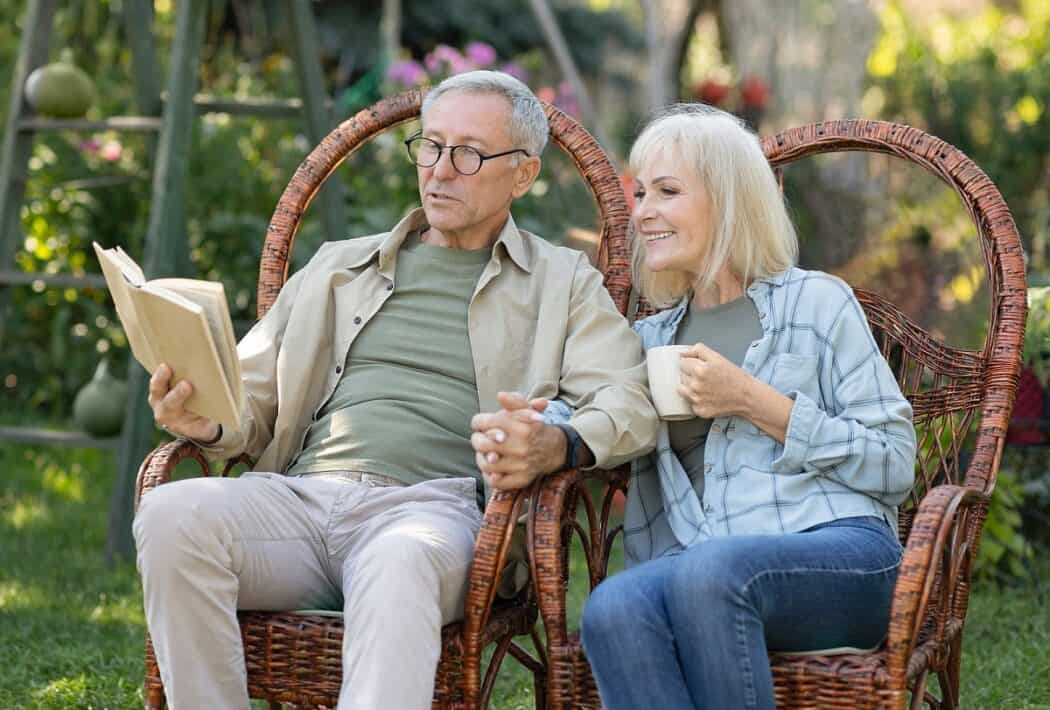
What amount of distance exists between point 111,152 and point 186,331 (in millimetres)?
3682

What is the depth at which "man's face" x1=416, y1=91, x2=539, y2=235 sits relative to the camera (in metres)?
2.62

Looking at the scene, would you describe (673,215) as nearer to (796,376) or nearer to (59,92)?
(796,376)

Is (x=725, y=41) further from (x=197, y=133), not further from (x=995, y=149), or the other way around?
(x=197, y=133)

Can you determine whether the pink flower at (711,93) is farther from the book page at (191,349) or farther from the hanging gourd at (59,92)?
the book page at (191,349)

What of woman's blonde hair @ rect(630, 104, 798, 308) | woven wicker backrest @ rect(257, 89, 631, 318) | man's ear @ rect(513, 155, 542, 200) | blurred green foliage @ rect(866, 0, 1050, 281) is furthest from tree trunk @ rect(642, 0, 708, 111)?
woman's blonde hair @ rect(630, 104, 798, 308)

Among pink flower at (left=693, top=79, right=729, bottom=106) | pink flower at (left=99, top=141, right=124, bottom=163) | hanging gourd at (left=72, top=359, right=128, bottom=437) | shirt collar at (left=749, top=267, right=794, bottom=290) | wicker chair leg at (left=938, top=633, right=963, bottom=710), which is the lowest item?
wicker chair leg at (left=938, top=633, right=963, bottom=710)

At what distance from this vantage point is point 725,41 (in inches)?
404

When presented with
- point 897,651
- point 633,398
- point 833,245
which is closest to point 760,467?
point 633,398

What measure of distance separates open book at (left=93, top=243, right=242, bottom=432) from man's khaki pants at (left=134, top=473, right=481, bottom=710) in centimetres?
17

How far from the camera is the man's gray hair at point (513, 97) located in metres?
2.65

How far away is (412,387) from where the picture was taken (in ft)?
8.55

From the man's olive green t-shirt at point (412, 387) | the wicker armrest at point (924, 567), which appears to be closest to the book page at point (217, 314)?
the man's olive green t-shirt at point (412, 387)

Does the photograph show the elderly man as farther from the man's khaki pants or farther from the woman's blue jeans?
the woman's blue jeans

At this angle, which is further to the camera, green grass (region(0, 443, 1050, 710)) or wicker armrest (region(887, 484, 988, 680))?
green grass (region(0, 443, 1050, 710))
